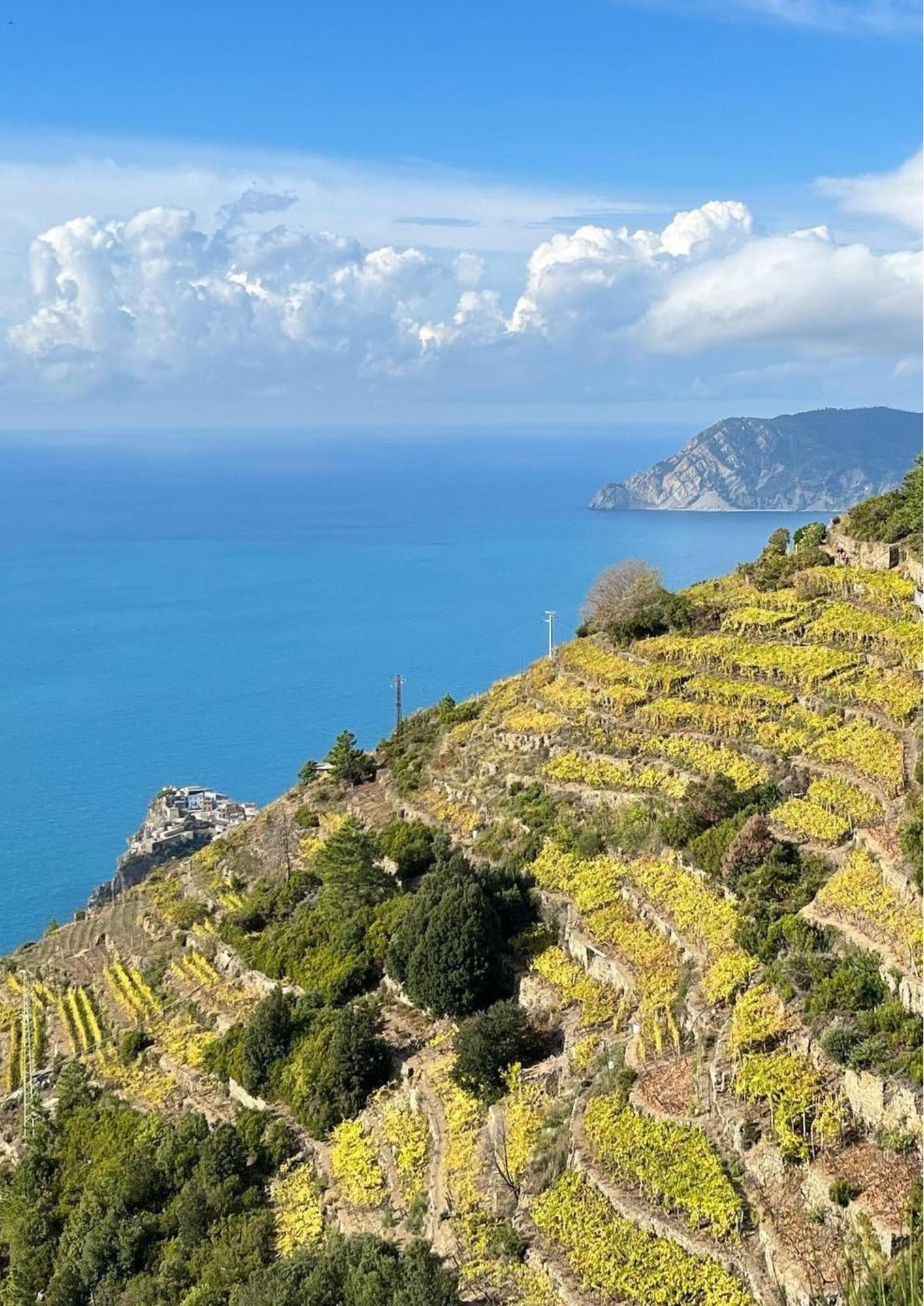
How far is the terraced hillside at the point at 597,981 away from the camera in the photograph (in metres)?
12.8

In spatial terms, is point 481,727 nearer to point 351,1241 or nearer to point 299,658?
point 351,1241

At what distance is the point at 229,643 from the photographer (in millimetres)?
108688

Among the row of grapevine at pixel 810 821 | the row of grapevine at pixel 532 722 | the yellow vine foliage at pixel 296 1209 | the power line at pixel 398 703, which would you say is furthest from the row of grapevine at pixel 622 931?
the power line at pixel 398 703

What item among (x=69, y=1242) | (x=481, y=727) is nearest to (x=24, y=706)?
(x=481, y=727)

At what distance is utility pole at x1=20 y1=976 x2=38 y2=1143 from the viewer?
22875 mm

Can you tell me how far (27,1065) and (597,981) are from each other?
46.1 ft

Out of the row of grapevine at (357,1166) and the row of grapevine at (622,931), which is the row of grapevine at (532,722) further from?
the row of grapevine at (357,1166)

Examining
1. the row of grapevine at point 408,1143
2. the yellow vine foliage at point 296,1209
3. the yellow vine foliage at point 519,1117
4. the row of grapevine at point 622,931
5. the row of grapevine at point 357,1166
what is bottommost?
the yellow vine foliage at point 296,1209

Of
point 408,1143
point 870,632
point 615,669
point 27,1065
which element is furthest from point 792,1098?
point 27,1065

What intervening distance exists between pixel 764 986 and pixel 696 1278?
4.32 m

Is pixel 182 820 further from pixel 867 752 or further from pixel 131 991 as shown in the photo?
pixel 867 752

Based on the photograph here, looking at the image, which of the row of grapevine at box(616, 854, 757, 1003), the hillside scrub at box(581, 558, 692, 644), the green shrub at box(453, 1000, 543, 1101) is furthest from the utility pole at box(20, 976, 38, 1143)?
the hillside scrub at box(581, 558, 692, 644)

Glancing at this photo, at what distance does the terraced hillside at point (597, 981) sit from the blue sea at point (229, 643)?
33376mm

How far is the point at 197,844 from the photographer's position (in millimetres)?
53188
